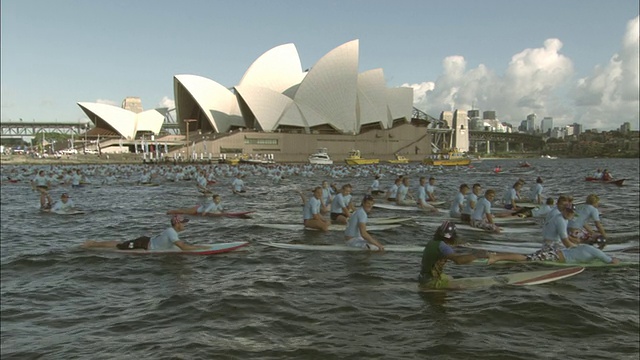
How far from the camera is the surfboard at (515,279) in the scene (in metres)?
8.95

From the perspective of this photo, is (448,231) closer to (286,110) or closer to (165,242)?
(165,242)

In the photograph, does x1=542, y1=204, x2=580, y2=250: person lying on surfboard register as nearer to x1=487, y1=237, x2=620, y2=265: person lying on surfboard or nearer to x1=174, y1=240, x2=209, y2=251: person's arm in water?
x1=487, y1=237, x2=620, y2=265: person lying on surfboard

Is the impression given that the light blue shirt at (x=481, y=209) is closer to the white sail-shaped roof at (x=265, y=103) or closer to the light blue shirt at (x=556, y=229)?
the light blue shirt at (x=556, y=229)

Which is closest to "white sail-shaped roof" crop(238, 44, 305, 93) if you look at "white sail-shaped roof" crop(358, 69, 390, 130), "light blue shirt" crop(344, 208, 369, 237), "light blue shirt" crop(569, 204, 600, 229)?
"white sail-shaped roof" crop(358, 69, 390, 130)

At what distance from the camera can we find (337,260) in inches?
462

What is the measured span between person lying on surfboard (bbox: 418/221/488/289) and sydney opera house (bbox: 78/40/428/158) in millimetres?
86132

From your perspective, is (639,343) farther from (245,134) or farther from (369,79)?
(369,79)

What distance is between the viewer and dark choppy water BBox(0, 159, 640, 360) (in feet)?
21.8

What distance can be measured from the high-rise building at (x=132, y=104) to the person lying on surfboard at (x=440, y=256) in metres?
136

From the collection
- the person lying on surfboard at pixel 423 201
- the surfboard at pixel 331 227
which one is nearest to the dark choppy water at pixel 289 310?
the surfboard at pixel 331 227

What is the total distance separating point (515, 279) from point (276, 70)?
327 feet

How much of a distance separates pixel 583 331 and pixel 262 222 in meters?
13.1

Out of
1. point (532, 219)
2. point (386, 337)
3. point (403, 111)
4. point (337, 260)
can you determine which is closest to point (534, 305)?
point (386, 337)

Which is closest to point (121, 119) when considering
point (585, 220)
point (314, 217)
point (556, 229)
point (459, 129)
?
point (314, 217)
